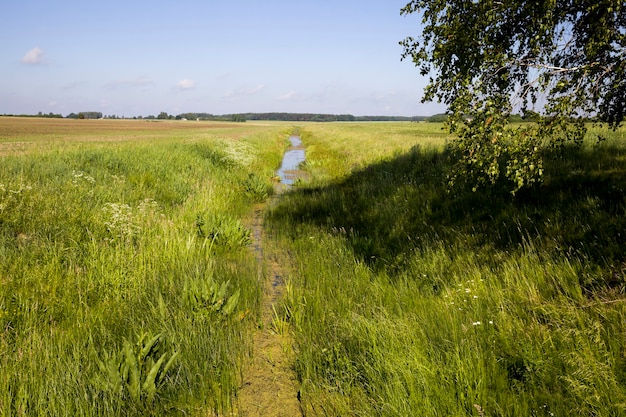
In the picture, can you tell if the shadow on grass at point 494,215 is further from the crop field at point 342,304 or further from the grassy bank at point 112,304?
the grassy bank at point 112,304

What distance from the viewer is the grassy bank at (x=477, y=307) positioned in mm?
2559

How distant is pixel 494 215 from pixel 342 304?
3499 millimetres

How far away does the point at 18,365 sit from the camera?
118 inches

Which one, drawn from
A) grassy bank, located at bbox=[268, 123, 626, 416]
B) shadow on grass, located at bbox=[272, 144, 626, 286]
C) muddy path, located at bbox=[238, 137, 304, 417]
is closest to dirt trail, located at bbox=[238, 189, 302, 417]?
muddy path, located at bbox=[238, 137, 304, 417]

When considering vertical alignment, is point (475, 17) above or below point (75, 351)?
above

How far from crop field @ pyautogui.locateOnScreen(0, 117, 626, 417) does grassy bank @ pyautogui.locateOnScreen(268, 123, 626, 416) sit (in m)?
0.02

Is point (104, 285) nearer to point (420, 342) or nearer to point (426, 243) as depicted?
point (420, 342)

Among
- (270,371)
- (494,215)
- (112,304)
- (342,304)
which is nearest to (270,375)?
(270,371)

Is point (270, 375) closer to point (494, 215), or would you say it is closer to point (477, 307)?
point (477, 307)

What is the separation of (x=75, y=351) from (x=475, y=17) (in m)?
6.04

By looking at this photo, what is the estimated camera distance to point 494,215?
6207 mm

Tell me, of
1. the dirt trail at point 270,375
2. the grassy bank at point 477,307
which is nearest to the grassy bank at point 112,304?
the dirt trail at point 270,375

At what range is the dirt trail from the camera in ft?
10.8

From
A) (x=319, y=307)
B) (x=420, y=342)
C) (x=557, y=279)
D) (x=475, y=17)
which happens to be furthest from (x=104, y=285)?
(x=475, y=17)
